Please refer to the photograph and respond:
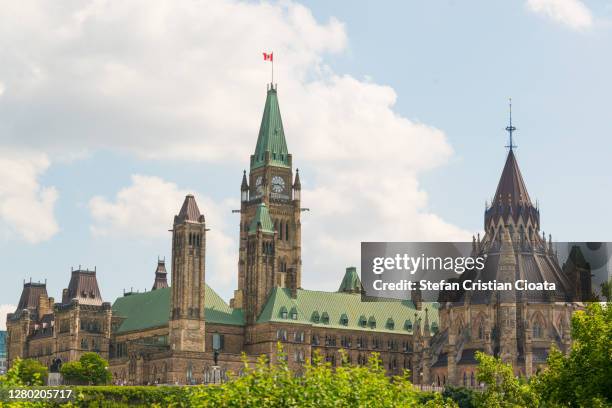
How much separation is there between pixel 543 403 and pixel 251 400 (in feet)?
86.9

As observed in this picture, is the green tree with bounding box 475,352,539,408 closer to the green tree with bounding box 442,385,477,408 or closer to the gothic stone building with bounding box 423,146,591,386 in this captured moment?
the green tree with bounding box 442,385,477,408

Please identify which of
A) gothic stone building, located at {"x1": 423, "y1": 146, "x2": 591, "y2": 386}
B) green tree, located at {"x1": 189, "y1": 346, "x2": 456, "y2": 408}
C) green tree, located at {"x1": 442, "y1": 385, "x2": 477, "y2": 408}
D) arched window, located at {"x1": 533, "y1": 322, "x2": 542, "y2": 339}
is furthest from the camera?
arched window, located at {"x1": 533, "y1": 322, "x2": 542, "y2": 339}

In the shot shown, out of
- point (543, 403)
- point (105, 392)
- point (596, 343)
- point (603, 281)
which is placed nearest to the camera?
point (596, 343)

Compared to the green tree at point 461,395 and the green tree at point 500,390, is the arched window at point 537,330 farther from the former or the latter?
the green tree at point 500,390

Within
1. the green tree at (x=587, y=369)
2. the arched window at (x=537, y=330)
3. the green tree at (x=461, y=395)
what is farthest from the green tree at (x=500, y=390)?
the arched window at (x=537, y=330)

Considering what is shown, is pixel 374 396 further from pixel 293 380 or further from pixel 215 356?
pixel 215 356

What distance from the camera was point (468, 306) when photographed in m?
199

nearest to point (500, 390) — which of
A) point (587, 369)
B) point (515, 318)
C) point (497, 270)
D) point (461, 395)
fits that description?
point (587, 369)

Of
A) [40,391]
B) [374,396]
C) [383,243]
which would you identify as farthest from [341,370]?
[383,243]

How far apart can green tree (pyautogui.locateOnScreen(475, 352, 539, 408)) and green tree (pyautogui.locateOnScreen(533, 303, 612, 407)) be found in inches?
195

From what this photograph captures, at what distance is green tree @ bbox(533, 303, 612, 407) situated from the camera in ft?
254

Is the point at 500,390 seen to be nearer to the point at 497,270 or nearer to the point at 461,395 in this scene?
the point at 461,395

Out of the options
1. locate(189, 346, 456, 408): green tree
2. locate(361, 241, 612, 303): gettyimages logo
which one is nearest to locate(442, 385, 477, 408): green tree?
locate(361, 241, 612, 303): gettyimages logo

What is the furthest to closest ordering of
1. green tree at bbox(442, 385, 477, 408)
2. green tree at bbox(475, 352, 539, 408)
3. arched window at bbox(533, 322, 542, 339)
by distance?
arched window at bbox(533, 322, 542, 339) → green tree at bbox(442, 385, 477, 408) → green tree at bbox(475, 352, 539, 408)
